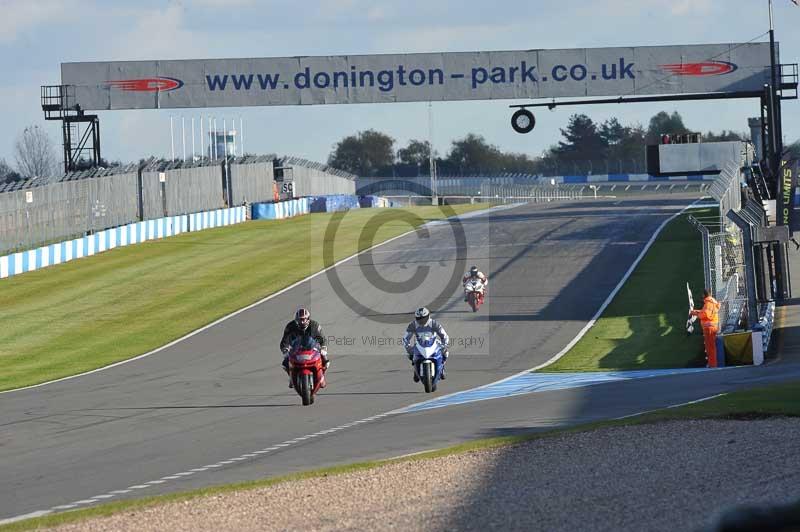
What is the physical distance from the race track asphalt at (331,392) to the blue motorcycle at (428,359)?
54 centimetres

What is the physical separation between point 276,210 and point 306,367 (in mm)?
46824

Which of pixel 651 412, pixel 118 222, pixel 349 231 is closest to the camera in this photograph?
pixel 651 412

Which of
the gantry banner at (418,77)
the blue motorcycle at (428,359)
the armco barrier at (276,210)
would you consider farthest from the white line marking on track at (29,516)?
the armco barrier at (276,210)

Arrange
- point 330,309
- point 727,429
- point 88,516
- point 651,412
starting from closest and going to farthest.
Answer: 1. point 88,516
2. point 727,429
3. point 651,412
4. point 330,309

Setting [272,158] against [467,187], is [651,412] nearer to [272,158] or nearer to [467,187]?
[272,158]

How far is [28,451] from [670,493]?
881cm

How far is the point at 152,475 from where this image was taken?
12.8 meters

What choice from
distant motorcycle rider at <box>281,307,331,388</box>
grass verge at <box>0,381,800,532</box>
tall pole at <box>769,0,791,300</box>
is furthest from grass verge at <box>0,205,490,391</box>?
tall pole at <box>769,0,791,300</box>

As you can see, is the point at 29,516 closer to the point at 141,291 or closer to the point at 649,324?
the point at 649,324

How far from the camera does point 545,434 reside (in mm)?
13273

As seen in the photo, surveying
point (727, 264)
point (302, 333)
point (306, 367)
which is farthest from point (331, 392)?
point (727, 264)

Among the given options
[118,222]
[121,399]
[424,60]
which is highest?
[424,60]

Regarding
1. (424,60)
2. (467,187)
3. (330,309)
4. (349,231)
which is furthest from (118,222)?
(467,187)

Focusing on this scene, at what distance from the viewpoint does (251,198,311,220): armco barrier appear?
6350cm
